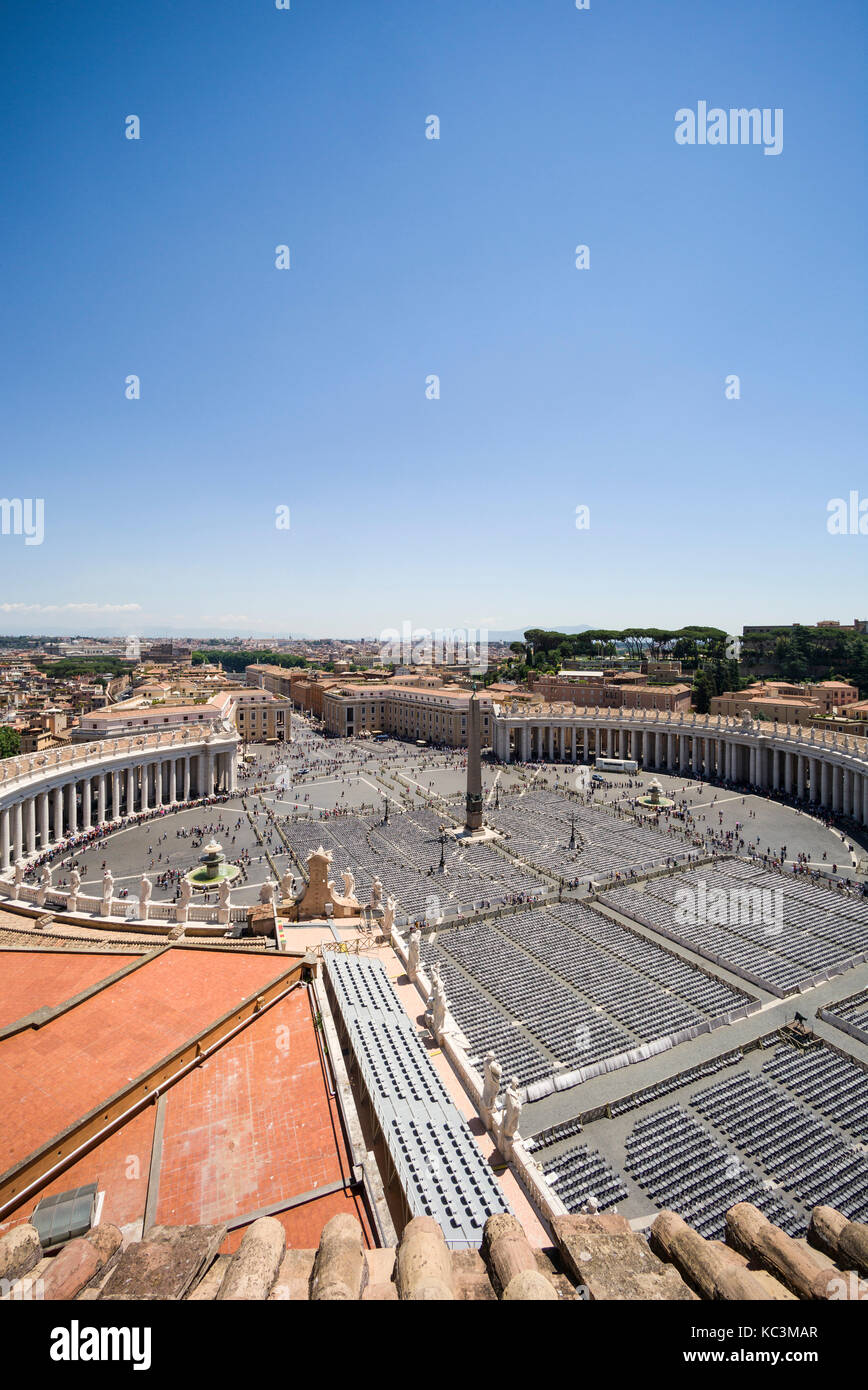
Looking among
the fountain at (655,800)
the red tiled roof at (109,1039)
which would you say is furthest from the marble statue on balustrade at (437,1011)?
the fountain at (655,800)

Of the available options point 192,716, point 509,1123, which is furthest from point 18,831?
point 509,1123

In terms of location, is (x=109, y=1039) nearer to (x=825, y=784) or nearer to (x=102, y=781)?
(x=102, y=781)

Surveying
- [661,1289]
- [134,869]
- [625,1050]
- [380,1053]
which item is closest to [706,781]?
[625,1050]

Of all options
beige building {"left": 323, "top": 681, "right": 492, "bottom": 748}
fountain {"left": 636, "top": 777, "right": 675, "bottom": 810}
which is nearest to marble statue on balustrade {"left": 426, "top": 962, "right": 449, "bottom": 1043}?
fountain {"left": 636, "top": 777, "right": 675, "bottom": 810}

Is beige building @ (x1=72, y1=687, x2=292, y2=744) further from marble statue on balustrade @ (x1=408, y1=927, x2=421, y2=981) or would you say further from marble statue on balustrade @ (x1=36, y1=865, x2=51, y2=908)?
marble statue on balustrade @ (x1=408, y1=927, x2=421, y2=981)

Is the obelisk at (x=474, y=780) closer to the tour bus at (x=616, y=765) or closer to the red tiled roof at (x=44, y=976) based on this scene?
the tour bus at (x=616, y=765)
